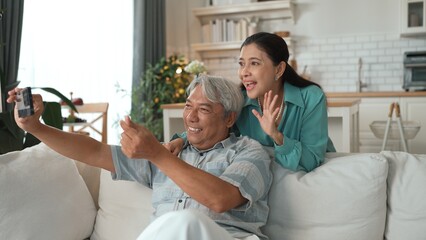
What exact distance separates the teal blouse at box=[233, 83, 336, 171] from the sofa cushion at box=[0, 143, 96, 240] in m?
0.74

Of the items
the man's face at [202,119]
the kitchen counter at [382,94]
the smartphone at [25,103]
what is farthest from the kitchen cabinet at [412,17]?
the smartphone at [25,103]

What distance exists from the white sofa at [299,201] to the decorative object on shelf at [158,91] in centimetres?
356

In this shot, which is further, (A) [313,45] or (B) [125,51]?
(A) [313,45]

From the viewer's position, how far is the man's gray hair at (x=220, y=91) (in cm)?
198

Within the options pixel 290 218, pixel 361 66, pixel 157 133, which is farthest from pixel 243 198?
pixel 361 66

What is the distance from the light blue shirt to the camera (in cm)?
176

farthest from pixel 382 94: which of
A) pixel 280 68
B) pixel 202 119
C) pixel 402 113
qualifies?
pixel 202 119

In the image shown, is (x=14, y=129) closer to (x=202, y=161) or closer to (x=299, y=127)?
(x=202, y=161)

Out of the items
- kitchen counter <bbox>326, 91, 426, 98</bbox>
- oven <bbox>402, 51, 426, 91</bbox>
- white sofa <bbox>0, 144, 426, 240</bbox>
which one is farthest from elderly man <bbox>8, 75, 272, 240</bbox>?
oven <bbox>402, 51, 426, 91</bbox>

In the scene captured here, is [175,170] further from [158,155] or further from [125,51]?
[125,51]

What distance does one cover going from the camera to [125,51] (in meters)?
5.81

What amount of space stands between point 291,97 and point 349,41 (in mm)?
4296

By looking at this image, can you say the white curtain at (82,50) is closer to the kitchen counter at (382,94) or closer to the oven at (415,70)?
the kitchen counter at (382,94)

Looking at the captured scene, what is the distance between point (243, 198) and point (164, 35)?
4901 mm
